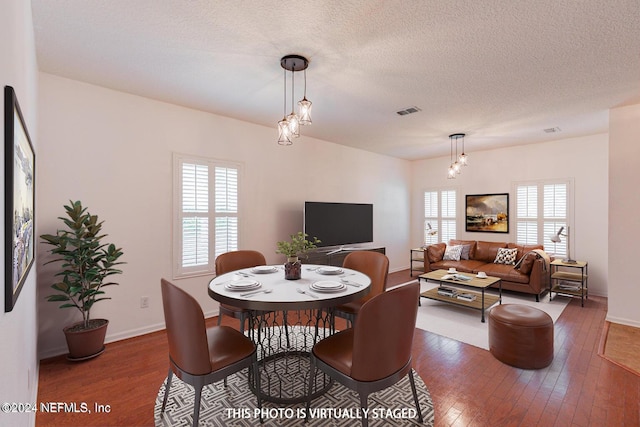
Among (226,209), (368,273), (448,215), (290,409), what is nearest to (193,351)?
(290,409)

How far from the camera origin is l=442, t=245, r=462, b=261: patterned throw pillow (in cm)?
604

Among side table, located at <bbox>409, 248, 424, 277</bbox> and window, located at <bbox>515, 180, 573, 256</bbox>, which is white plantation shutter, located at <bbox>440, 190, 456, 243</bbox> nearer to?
side table, located at <bbox>409, 248, 424, 277</bbox>

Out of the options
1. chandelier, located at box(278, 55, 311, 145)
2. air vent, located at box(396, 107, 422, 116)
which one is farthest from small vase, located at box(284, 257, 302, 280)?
air vent, located at box(396, 107, 422, 116)

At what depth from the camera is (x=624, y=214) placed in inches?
146

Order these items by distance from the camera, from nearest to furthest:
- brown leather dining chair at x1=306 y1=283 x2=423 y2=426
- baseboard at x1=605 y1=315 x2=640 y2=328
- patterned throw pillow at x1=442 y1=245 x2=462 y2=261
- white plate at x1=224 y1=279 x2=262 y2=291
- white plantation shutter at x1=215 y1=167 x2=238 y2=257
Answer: brown leather dining chair at x1=306 y1=283 x2=423 y2=426 → white plate at x1=224 y1=279 x2=262 y2=291 → baseboard at x1=605 y1=315 x2=640 y2=328 → white plantation shutter at x1=215 y1=167 x2=238 y2=257 → patterned throw pillow at x1=442 y1=245 x2=462 y2=261

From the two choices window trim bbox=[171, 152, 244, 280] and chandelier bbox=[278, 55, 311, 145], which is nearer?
chandelier bbox=[278, 55, 311, 145]

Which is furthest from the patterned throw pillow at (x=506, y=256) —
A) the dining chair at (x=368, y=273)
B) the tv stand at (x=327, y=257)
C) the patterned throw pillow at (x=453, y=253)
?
the dining chair at (x=368, y=273)

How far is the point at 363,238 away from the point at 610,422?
4125 mm

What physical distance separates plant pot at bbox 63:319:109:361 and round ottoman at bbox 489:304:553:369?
3770 mm

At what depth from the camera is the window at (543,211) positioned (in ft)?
17.7

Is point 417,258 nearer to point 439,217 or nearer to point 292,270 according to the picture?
point 439,217

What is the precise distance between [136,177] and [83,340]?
1714mm

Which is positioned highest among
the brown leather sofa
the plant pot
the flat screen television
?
the flat screen television

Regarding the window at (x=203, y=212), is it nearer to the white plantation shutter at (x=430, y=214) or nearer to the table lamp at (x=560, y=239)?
the white plantation shutter at (x=430, y=214)
